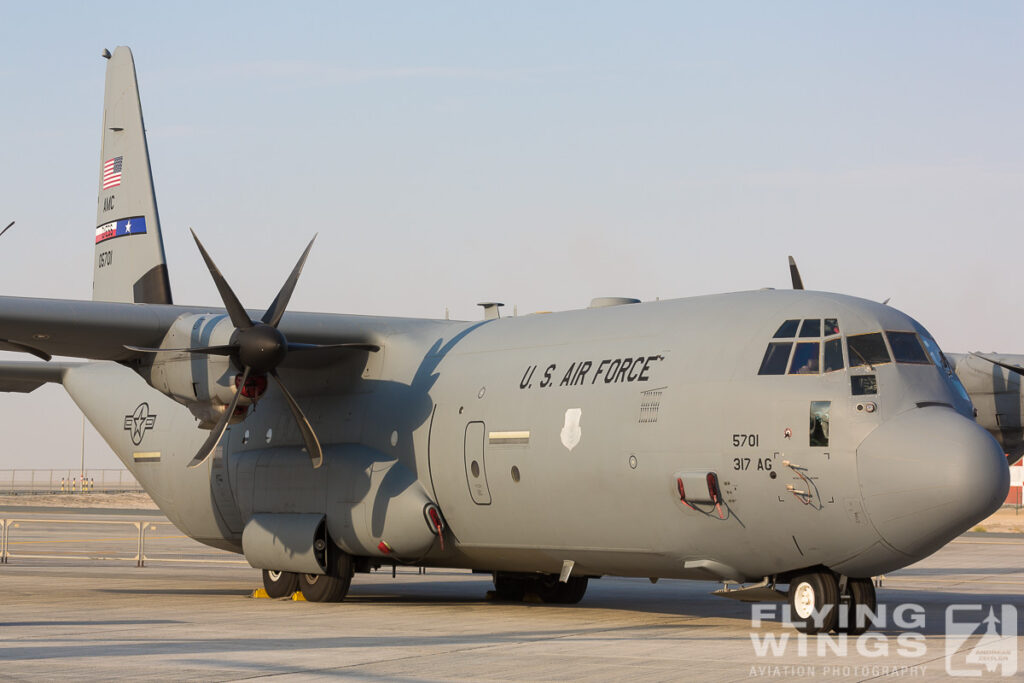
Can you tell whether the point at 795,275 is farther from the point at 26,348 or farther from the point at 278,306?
the point at 26,348

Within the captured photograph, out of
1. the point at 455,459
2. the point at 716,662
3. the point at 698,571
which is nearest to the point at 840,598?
the point at 698,571

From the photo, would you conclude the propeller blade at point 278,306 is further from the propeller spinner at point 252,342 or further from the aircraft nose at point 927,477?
the aircraft nose at point 927,477

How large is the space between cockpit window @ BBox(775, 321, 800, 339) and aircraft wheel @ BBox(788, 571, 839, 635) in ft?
8.21

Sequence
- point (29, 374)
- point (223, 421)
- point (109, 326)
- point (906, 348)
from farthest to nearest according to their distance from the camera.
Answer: point (29, 374) < point (109, 326) < point (223, 421) < point (906, 348)

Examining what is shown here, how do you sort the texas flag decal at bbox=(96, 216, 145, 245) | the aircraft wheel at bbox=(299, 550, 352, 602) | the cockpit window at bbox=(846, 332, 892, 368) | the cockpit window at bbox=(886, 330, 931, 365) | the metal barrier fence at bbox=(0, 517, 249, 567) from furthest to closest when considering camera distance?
the metal barrier fence at bbox=(0, 517, 249, 567) → the texas flag decal at bbox=(96, 216, 145, 245) → the aircraft wheel at bbox=(299, 550, 352, 602) → the cockpit window at bbox=(886, 330, 931, 365) → the cockpit window at bbox=(846, 332, 892, 368)

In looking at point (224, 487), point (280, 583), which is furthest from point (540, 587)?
point (224, 487)

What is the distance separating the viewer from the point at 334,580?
18594 mm

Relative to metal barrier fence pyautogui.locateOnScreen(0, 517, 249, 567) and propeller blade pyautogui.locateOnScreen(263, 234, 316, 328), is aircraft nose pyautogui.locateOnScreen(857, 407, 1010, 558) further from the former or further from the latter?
metal barrier fence pyautogui.locateOnScreen(0, 517, 249, 567)

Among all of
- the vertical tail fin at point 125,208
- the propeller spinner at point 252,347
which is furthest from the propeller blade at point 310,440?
the vertical tail fin at point 125,208

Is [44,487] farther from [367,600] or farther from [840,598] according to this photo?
[840,598]

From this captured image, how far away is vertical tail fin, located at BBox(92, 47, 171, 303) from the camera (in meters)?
22.8

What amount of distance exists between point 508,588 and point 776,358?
7152 millimetres

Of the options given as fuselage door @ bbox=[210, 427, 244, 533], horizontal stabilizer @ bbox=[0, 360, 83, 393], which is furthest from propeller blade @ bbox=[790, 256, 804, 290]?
horizontal stabilizer @ bbox=[0, 360, 83, 393]

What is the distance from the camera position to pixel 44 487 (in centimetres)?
9931
